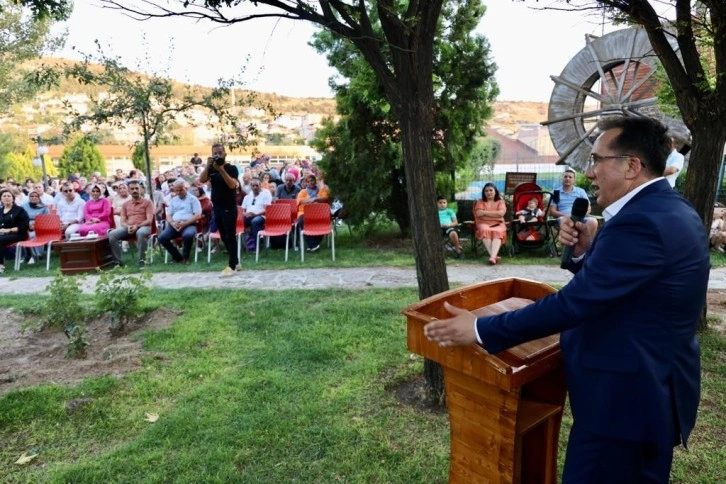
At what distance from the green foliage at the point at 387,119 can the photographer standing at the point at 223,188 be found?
308cm

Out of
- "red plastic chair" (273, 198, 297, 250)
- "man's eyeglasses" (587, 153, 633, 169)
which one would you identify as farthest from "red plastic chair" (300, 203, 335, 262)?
"man's eyeglasses" (587, 153, 633, 169)

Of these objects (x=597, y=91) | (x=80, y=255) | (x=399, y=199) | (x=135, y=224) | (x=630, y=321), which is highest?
(x=597, y=91)

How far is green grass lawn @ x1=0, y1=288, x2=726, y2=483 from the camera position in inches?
119

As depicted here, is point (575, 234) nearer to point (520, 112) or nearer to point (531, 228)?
point (531, 228)

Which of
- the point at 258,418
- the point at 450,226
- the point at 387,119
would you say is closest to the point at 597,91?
the point at 387,119

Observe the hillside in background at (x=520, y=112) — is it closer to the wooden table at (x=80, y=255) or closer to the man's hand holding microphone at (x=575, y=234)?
the wooden table at (x=80, y=255)

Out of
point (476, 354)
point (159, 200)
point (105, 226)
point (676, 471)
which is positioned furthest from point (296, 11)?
point (159, 200)

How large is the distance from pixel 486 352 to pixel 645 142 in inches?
35.6

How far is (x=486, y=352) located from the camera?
1.84m

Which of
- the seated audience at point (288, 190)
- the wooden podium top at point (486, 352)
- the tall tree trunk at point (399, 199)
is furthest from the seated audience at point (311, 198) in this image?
the wooden podium top at point (486, 352)

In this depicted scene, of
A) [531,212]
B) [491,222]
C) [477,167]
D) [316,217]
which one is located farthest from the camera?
[477,167]

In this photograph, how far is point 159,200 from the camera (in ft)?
42.0

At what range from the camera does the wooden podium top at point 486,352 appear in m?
1.80

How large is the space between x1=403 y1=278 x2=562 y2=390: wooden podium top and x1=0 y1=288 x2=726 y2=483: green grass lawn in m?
1.20
